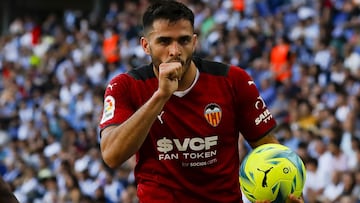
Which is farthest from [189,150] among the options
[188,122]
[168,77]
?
[168,77]

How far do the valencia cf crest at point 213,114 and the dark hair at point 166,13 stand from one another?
508 millimetres

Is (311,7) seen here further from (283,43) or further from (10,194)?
(10,194)

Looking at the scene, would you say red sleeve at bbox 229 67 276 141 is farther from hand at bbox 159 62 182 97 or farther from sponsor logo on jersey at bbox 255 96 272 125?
hand at bbox 159 62 182 97

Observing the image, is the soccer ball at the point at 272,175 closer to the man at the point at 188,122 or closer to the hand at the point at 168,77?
the man at the point at 188,122

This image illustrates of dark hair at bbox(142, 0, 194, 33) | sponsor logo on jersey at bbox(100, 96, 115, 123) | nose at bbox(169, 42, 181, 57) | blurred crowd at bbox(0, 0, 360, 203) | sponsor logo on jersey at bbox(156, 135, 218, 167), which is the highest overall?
dark hair at bbox(142, 0, 194, 33)

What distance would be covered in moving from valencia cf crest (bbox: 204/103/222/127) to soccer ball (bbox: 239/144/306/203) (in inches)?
11.3

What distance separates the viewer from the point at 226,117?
5.33 metres

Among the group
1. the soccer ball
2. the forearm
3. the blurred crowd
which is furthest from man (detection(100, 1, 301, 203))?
the blurred crowd

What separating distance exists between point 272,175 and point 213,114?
501mm

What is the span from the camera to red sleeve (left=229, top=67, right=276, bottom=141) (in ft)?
17.7

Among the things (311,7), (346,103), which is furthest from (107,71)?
(346,103)

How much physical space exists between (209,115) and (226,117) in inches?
3.9

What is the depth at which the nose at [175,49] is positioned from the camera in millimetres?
4926

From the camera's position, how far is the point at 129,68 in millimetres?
18406
